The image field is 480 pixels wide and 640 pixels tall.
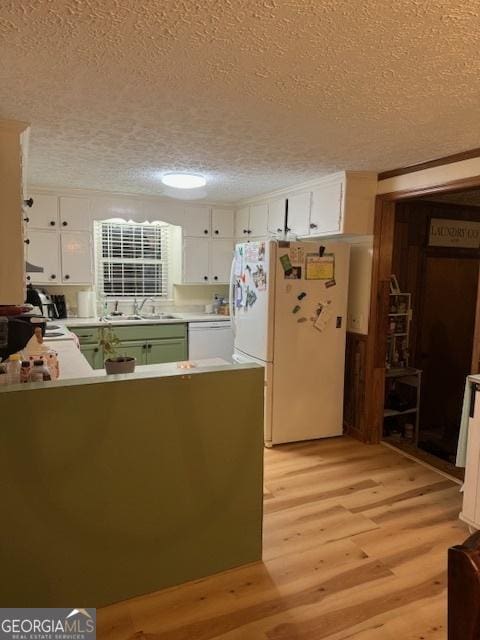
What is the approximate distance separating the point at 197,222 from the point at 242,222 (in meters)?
0.53

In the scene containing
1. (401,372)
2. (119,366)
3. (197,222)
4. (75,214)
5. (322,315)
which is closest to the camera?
(119,366)

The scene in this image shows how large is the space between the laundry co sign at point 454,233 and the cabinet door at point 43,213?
3.81 meters

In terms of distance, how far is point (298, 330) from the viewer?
3689 mm

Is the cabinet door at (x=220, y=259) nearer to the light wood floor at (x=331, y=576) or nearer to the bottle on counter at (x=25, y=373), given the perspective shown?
the light wood floor at (x=331, y=576)

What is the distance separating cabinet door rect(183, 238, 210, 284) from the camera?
16.9ft

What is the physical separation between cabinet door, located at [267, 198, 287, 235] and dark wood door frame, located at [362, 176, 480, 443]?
102cm

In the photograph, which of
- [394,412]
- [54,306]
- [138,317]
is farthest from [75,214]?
[394,412]

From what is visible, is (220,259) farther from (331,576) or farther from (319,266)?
(331,576)

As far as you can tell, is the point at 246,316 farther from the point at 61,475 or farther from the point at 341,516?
the point at 61,475

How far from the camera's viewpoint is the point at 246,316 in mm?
3906

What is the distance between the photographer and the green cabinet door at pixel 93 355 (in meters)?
4.48

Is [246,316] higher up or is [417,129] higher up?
[417,129]

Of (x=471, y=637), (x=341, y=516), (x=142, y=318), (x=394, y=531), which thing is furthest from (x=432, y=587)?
(x=142, y=318)

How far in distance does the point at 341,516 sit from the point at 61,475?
67.7 inches
